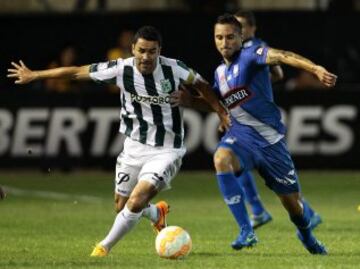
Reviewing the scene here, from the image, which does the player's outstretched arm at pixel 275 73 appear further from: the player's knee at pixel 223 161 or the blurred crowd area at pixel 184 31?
the blurred crowd area at pixel 184 31

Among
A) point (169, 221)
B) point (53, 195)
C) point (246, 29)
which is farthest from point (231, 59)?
point (53, 195)

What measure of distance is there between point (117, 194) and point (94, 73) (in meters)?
1.20

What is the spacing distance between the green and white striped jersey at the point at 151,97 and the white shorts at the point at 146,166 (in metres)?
0.07

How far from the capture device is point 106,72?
1130 cm

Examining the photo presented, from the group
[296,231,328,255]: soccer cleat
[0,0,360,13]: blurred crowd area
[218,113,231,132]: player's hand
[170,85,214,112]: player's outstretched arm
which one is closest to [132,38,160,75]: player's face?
[170,85,214,112]: player's outstretched arm

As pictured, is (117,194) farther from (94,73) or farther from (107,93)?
(107,93)

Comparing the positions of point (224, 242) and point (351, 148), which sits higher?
point (224, 242)

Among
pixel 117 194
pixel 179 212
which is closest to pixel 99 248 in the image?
pixel 117 194

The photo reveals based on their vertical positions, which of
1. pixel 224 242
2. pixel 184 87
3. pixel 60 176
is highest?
pixel 184 87

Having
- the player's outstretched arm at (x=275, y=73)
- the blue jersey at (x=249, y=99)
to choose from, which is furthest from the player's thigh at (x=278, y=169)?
the player's outstretched arm at (x=275, y=73)

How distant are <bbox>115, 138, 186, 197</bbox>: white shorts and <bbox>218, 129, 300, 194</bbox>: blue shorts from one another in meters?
0.62

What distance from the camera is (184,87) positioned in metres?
11.4

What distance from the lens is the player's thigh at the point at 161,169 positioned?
10852 mm

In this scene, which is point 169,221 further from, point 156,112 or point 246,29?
point 156,112
